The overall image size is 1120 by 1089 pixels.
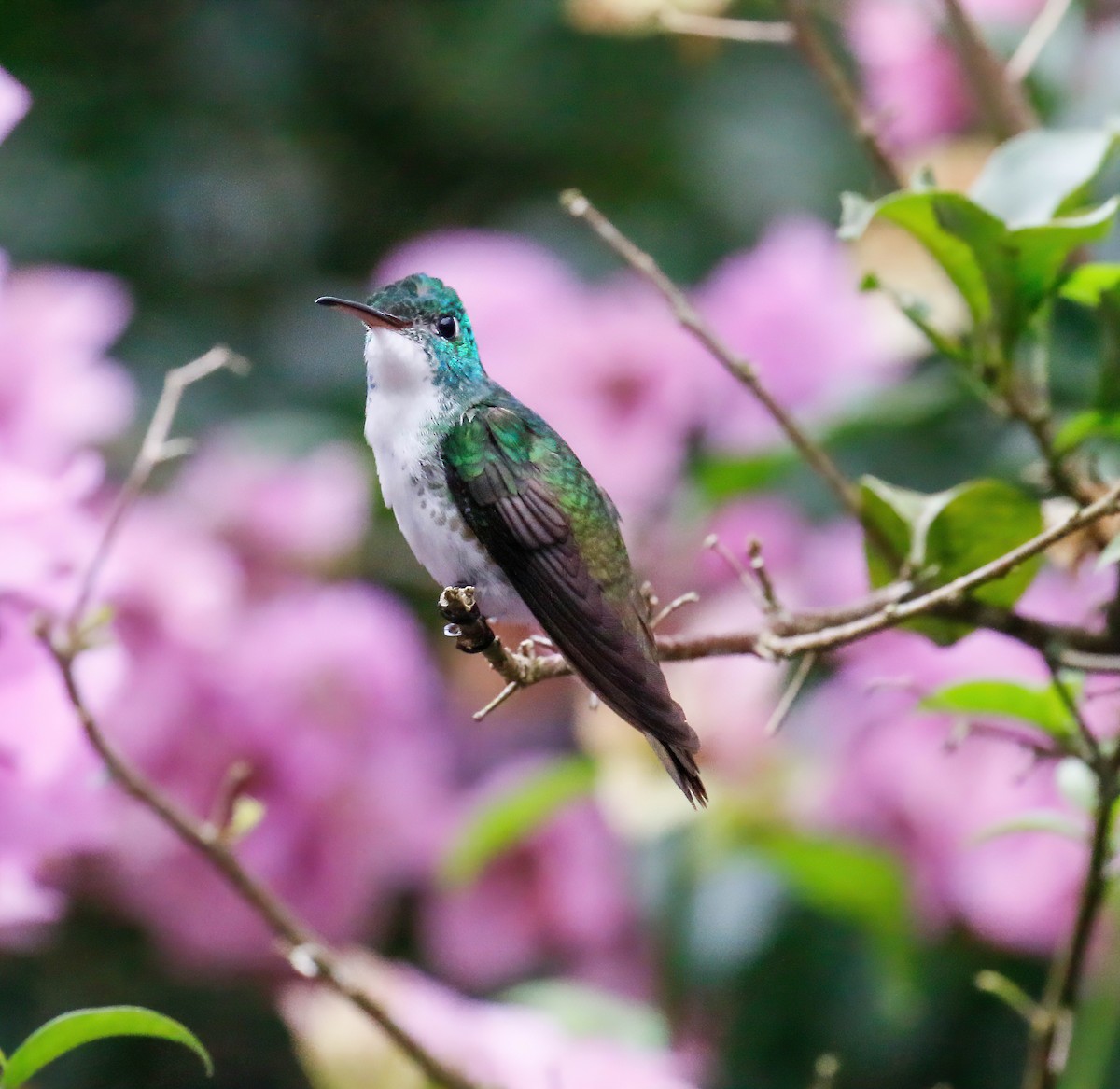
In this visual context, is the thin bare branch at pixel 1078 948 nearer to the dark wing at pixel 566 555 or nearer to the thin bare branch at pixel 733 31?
the dark wing at pixel 566 555

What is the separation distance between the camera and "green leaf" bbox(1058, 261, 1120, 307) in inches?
26.4

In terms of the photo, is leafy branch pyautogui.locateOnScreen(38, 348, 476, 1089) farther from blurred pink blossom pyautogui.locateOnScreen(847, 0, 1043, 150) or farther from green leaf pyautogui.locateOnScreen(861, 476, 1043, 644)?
blurred pink blossom pyautogui.locateOnScreen(847, 0, 1043, 150)

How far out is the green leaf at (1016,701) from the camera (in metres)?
0.70

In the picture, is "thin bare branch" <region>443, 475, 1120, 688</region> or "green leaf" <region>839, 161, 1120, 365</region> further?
"green leaf" <region>839, 161, 1120, 365</region>

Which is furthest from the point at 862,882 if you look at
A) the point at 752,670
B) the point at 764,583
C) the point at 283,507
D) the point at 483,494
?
the point at 483,494

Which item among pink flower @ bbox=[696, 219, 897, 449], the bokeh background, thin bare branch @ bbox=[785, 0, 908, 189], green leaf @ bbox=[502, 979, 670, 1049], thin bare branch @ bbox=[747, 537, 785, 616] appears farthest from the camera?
pink flower @ bbox=[696, 219, 897, 449]

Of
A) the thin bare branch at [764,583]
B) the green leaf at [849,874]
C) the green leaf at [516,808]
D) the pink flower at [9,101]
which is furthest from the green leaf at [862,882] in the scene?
the pink flower at [9,101]

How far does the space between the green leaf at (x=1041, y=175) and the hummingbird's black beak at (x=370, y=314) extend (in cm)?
28

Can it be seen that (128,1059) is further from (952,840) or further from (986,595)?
(986,595)

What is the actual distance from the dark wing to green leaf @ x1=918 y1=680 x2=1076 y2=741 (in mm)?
225

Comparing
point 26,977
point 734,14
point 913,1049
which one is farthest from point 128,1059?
point 734,14

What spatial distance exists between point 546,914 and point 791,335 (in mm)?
531

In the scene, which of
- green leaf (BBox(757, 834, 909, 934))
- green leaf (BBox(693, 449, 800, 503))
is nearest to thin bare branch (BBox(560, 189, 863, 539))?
green leaf (BBox(693, 449, 800, 503))

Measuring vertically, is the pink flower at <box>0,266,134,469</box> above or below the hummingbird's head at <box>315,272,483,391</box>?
below
